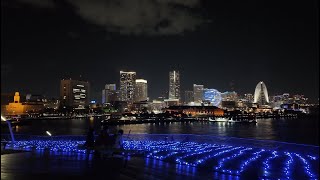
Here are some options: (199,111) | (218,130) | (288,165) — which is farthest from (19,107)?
(288,165)

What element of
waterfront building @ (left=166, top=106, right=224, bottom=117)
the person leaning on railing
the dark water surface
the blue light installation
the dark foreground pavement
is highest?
waterfront building @ (left=166, top=106, right=224, bottom=117)

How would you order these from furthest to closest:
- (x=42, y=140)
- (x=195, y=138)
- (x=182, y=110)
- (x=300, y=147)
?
(x=182, y=110), (x=195, y=138), (x=42, y=140), (x=300, y=147)

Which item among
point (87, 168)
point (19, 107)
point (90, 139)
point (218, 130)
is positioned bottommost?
point (218, 130)

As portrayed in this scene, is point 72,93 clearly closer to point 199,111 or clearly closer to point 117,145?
point 199,111

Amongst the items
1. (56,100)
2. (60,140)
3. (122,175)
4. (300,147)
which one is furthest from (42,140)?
(56,100)

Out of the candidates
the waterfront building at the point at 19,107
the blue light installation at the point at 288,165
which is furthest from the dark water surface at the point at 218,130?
the waterfront building at the point at 19,107

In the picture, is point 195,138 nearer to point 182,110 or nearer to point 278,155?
point 278,155

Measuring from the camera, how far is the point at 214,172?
28.2ft

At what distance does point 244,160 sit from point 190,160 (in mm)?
1814

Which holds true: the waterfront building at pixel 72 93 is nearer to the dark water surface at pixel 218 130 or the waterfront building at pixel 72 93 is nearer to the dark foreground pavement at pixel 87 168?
the dark water surface at pixel 218 130

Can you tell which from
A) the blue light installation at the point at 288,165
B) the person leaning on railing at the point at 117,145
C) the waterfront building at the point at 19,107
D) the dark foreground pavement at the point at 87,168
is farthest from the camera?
the waterfront building at the point at 19,107

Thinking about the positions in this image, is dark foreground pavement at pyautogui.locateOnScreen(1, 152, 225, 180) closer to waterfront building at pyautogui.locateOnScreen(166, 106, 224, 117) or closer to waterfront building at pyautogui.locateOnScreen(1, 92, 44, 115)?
waterfront building at pyautogui.locateOnScreen(1, 92, 44, 115)

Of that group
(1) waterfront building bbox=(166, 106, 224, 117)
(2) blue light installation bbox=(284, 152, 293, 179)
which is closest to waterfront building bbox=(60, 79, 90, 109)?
(1) waterfront building bbox=(166, 106, 224, 117)

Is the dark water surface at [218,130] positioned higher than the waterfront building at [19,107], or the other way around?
the waterfront building at [19,107]
